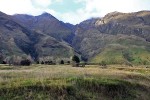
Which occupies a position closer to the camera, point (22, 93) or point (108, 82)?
point (22, 93)

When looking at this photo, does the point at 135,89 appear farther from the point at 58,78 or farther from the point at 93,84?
the point at 58,78

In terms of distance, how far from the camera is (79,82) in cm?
3000

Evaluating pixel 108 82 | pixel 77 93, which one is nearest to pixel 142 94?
pixel 108 82

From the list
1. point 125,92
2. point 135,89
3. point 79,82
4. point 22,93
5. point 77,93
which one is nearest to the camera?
point 22,93

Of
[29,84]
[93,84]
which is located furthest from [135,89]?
[29,84]

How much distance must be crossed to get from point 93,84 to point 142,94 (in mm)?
6289

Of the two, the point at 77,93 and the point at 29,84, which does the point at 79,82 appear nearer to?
the point at 77,93

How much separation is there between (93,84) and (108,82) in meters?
2.23

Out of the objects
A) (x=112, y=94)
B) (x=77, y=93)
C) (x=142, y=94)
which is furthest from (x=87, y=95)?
(x=142, y=94)

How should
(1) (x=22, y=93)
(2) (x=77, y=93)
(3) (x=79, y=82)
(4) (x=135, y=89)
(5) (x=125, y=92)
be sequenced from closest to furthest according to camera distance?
(1) (x=22, y=93), (2) (x=77, y=93), (3) (x=79, y=82), (5) (x=125, y=92), (4) (x=135, y=89)

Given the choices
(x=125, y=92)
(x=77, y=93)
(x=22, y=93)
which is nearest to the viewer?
(x=22, y=93)

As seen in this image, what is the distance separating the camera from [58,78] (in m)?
30.4

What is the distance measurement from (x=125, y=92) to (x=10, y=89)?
A: 38.8ft

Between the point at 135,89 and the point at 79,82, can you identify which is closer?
the point at 79,82
